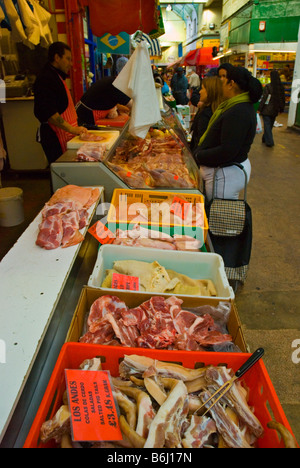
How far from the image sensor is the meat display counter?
10.3 feet

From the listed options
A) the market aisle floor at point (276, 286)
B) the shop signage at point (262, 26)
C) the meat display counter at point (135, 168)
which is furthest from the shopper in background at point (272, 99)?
the shop signage at point (262, 26)

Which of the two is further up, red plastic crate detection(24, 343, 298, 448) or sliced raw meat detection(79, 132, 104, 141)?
sliced raw meat detection(79, 132, 104, 141)

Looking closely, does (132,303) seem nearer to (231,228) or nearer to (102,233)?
(102,233)

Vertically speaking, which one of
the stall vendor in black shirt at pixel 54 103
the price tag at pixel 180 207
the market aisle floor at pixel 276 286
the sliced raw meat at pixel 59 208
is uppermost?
the stall vendor in black shirt at pixel 54 103

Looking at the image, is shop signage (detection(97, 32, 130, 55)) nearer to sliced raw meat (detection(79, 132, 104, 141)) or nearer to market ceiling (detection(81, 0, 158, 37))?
market ceiling (detection(81, 0, 158, 37))

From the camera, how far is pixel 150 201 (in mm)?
3088

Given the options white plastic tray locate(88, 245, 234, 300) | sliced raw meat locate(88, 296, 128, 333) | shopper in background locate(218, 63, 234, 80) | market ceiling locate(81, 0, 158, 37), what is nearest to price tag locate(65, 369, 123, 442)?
sliced raw meat locate(88, 296, 128, 333)

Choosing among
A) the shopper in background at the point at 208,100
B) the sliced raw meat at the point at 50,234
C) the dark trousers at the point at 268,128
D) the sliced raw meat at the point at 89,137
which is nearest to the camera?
the sliced raw meat at the point at 50,234

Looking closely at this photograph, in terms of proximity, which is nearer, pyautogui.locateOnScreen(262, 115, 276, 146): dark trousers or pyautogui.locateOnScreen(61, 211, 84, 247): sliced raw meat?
pyautogui.locateOnScreen(61, 211, 84, 247): sliced raw meat

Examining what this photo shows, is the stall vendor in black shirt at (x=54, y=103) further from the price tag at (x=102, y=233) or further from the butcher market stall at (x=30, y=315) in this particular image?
the butcher market stall at (x=30, y=315)

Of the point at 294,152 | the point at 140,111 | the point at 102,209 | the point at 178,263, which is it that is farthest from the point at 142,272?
the point at 294,152

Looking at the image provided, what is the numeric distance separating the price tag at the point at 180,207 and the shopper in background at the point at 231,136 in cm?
78

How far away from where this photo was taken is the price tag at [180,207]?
2.79m

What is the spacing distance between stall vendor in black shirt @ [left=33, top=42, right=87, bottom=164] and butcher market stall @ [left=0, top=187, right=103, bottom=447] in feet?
6.93
